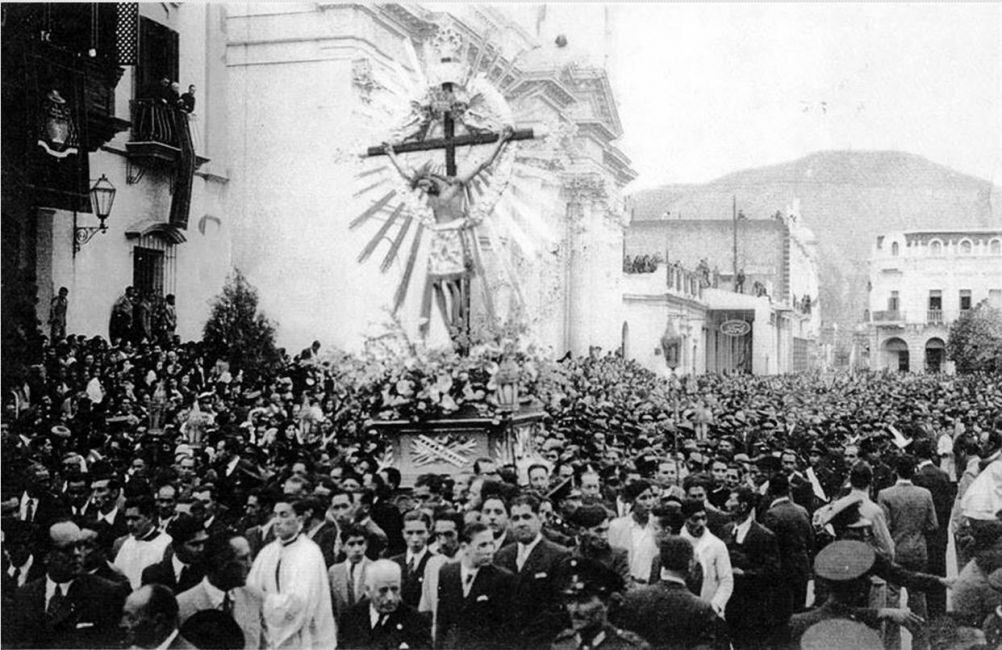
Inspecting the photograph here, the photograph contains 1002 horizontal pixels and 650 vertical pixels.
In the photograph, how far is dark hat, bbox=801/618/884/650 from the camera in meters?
4.60

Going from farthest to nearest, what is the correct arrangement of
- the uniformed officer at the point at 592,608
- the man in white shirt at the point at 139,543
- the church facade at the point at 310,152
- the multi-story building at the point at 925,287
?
the church facade at the point at 310,152 → the multi-story building at the point at 925,287 → the man in white shirt at the point at 139,543 → the uniformed officer at the point at 592,608

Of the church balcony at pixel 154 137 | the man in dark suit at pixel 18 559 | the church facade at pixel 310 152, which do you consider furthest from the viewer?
the church facade at pixel 310 152

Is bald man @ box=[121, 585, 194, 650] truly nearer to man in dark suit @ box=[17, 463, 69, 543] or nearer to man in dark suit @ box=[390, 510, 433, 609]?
man in dark suit @ box=[390, 510, 433, 609]

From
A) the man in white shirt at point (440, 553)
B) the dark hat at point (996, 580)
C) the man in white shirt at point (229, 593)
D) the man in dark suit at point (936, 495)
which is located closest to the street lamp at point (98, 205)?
the man in white shirt at point (229, 593)

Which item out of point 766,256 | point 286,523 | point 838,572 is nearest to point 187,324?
point 286,523

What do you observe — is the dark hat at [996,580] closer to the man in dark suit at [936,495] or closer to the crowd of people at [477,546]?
the crowd of people at [477,546]

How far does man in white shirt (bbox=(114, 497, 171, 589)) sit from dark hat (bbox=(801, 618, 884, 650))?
3.34 m

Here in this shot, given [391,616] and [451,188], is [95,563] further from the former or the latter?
[451,188]

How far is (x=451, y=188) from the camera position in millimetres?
8336

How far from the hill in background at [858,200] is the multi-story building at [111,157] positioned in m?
6.19

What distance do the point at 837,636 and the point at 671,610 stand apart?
0.74 meters

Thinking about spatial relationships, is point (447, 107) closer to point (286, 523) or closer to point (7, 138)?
point (7, 138)

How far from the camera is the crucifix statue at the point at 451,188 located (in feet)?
27.4

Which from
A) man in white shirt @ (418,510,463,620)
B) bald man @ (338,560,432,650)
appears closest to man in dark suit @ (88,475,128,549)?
bald man @ (338,560,432,650)
